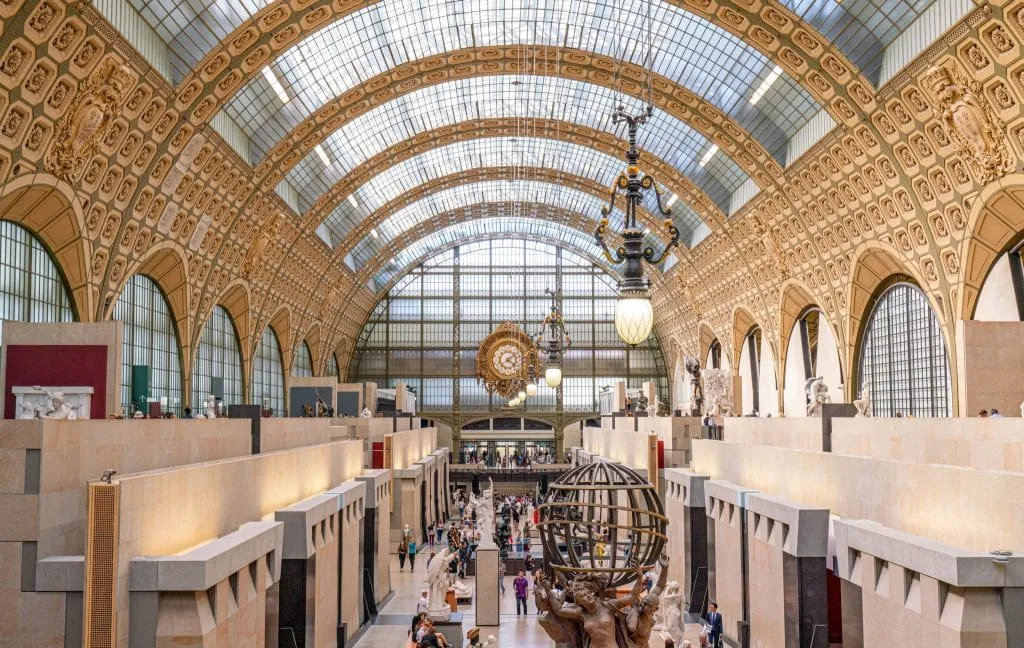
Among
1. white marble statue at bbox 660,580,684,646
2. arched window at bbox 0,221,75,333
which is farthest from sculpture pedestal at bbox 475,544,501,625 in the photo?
arched window at bbox 0,221,75,333

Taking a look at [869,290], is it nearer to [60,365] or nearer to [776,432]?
[776,432]

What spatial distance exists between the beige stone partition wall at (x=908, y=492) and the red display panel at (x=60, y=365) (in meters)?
12.6

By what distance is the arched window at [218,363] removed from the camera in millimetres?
41875

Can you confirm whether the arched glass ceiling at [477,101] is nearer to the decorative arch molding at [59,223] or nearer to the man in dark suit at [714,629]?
the decorative arch molding at [59,223]

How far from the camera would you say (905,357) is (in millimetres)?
35938

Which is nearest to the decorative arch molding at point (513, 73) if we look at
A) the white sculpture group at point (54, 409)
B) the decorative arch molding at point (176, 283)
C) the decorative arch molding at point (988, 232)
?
the decorative arch molding at point (176, 283)

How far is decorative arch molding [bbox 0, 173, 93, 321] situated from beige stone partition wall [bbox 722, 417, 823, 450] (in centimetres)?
1952

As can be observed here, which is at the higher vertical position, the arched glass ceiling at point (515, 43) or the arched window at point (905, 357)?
the arched glass ceiling at point (515, 43)

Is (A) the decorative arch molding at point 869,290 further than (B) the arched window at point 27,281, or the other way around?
(A) the decorative arch molding at point 869,290

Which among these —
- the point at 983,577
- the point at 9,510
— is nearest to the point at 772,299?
the point at 983,577

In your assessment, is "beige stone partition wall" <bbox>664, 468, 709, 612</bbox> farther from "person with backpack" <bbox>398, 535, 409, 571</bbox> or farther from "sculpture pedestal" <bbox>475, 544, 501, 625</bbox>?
"person with backpack" <bbox>398, 535, 409, 571</bbox>

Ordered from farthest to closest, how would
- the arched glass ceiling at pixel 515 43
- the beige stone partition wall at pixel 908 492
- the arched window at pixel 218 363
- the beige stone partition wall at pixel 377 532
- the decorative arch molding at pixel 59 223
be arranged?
the arched window at pixel 218 363 < the arched glass ceiling at pixel 515 43 < the beige stone partition wall at pixel 377 532 < the decorative arch molding at pixel 59 223 < the beige stone partition wall at pixel 908 492

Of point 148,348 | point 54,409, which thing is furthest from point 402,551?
point 54,409

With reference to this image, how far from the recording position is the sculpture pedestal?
86.2 ft
